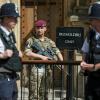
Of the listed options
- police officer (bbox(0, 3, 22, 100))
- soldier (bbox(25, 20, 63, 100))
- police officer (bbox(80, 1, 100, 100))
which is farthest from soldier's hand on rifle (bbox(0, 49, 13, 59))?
soldier (bbox(25, 20, 63, 100))

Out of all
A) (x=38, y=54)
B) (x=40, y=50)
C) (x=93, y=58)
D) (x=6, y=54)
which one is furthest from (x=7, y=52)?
(x=40, y=50)

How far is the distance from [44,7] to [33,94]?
160 inches

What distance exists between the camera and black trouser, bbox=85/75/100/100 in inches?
237

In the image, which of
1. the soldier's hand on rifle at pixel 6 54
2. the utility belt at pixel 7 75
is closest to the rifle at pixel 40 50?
the utility belt at pixel 7 75

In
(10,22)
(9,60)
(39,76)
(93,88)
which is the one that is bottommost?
(39,76)

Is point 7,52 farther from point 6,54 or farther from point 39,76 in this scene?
point 39,76

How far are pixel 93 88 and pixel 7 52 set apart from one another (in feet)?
3.50

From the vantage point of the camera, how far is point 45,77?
855 centimetres

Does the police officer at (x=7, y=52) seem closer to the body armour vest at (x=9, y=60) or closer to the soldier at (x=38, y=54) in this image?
the body armour vest at (x=9, y=60)

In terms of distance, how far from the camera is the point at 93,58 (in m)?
6.04

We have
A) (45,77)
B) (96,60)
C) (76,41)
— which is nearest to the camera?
(96,60)

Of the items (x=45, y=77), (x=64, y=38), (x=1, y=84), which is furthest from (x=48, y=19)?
(x=1, y=84)

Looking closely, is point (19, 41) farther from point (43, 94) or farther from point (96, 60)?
point (96, 60)

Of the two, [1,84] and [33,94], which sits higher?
[1,84]
